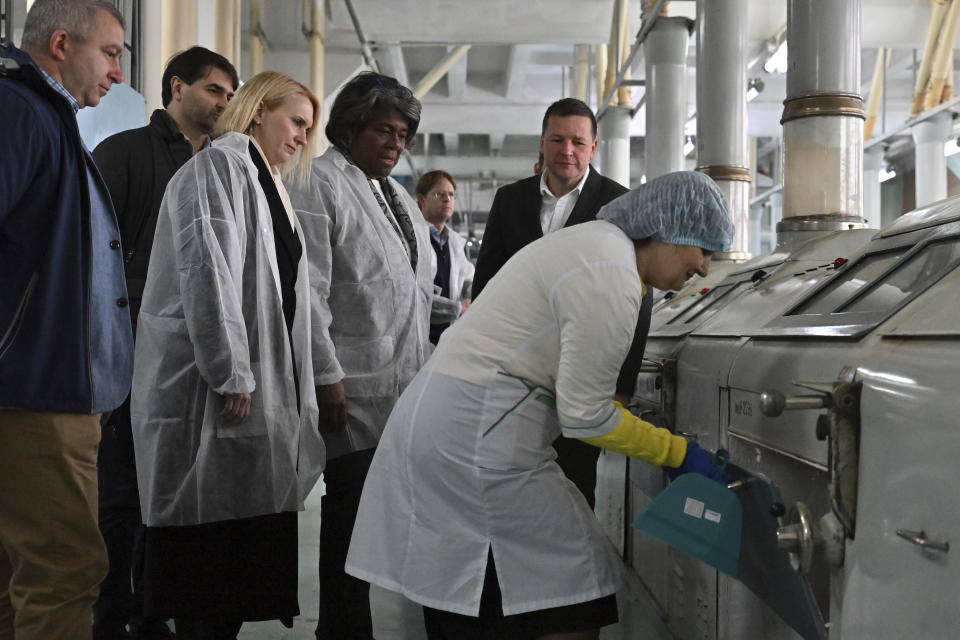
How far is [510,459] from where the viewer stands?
4.83ft

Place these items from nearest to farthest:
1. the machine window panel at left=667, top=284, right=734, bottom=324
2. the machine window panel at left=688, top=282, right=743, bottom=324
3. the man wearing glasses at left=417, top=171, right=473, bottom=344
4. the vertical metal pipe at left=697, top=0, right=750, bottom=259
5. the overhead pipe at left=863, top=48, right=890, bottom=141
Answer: the machine window panel at left=688, top=282, right=743, bottom=324 → the machine window panel at left=667, top=284, right=734, bottom=324 → the vertical metal pipe at left=697, top=0, right=750, bottom=259 → the man wearing glasses at left=417, top=171, right=473, bottom=344 → the overhead pipe at left=863, top=48, right=890, bottom=141

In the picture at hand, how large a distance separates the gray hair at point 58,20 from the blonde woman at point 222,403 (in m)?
0.35

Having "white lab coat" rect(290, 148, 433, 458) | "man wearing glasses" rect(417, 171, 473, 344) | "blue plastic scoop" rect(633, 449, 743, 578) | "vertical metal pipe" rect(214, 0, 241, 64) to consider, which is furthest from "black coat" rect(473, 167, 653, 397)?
"vertical metal pipe" rect(214, 0, 241, 64)

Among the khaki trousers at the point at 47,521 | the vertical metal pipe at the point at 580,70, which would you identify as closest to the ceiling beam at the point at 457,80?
the vertical metal pipe at the point at 580,70

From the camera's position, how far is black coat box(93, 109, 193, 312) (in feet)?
7.31

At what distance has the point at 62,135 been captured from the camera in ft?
5.13

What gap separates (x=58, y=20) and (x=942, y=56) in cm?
636

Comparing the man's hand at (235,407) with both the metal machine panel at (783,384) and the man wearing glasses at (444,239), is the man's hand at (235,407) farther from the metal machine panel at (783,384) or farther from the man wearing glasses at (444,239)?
the man wearing glasses at (444,239)

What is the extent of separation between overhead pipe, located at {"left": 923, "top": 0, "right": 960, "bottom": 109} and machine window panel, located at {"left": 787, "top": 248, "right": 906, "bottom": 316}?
503 cm

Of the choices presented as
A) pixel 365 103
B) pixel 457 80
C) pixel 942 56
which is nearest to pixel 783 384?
pixel 365 103

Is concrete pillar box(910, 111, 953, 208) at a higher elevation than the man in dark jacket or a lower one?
higher

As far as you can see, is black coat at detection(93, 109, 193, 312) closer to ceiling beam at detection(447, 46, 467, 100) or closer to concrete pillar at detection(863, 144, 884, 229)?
ceiling beam at detection(447, 46, 467, 100)

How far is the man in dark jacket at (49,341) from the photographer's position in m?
1.48

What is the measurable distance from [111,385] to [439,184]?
289 cm
